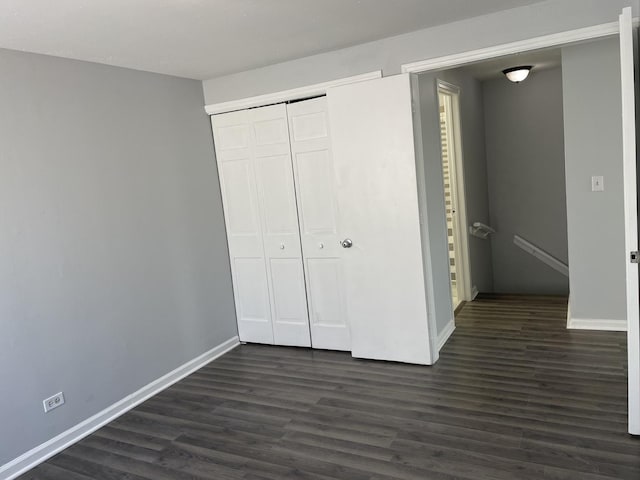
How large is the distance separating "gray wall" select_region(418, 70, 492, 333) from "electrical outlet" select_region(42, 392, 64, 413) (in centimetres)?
268

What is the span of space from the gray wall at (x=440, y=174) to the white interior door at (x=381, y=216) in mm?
309

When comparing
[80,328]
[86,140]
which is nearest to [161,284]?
[80,328]

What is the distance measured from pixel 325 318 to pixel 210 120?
2.00 meters

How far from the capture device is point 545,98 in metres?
5.64

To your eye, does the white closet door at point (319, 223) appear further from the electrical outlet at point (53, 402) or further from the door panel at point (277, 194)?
the electrical outlet at point (53, 402)

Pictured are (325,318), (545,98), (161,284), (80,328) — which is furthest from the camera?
(545,98)

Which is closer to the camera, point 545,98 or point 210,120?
point 210,120

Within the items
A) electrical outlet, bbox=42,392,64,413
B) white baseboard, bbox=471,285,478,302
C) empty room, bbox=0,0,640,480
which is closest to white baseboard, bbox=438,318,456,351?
empty room, bbox=0,0,640,480

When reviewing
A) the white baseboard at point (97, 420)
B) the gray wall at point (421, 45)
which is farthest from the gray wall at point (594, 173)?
the white baseboard at point (97, 420)

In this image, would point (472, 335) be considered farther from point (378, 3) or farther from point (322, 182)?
point (378, 3)

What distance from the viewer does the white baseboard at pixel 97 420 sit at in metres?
2.78

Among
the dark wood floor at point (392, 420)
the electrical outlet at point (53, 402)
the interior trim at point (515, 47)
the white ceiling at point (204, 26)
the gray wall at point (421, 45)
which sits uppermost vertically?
the white ceiling at point (204, 26)

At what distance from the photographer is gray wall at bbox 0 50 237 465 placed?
2818mm

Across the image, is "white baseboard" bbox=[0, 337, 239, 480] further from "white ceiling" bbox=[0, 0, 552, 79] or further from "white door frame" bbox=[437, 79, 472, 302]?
"white door frame" bbox=[437, 79, 472, 302]
